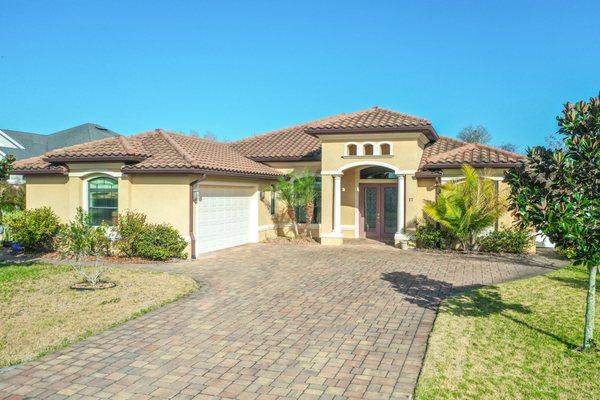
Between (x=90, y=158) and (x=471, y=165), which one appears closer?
(x=90, y=158)

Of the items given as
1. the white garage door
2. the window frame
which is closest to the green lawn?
the white garage door

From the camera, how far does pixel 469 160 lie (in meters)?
18.6

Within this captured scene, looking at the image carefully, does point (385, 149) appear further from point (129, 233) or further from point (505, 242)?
point (129, 233)

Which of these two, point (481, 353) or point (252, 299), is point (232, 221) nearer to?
point (252, 299)

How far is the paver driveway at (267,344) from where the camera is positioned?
6.04 m

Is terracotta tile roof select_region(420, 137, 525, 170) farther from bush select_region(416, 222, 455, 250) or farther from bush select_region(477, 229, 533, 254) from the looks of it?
bush select_region(477, 229, 533, 254)

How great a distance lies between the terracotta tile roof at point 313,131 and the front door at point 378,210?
2.87 metres

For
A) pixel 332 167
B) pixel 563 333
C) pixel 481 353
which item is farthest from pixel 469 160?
pixel 481 353

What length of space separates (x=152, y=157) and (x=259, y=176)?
4.76m

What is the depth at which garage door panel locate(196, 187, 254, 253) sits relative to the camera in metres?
17.4

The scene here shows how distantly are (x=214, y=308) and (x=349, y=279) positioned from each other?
4.31m

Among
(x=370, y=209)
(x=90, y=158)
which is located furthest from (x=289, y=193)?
(x=90, y=158)

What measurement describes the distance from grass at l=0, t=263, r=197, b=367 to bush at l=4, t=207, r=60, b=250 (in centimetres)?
311

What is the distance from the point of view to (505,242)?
17.8 m
